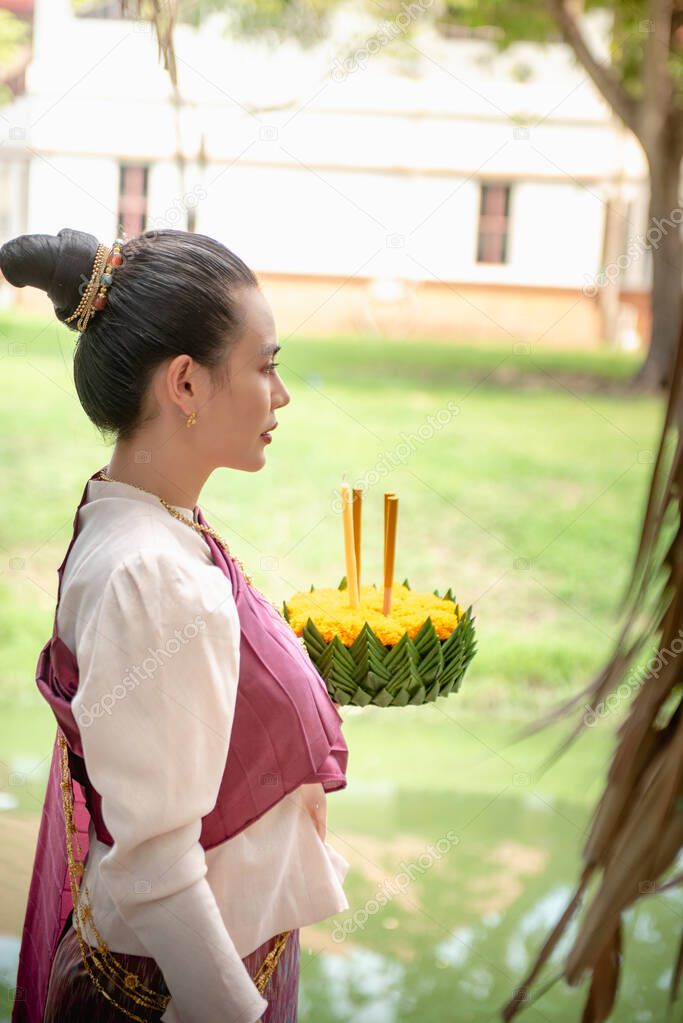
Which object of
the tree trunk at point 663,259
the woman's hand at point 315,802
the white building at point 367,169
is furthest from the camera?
the white building at point 367,169

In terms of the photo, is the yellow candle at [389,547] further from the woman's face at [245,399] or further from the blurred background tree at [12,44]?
the blurred background tree at [12,44]

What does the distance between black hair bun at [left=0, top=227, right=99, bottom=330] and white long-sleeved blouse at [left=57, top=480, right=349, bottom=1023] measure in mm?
172

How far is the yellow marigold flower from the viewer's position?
45.1 inches

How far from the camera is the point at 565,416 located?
21.9ft

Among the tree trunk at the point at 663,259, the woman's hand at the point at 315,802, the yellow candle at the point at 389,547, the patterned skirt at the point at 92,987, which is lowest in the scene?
the tree trunk at the point at 663,259

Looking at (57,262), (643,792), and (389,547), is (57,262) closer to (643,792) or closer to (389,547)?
(389,547)

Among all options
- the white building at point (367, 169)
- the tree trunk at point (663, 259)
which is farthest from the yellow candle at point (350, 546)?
the white building at point (367, 169)

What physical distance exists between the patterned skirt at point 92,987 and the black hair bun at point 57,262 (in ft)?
1.53

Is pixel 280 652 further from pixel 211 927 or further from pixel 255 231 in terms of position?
pixel 255 231

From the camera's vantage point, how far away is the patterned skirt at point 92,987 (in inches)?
36.7

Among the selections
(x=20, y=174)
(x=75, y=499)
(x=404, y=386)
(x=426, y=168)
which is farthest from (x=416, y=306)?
(x=75, y=499)

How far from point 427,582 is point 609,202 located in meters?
4.39

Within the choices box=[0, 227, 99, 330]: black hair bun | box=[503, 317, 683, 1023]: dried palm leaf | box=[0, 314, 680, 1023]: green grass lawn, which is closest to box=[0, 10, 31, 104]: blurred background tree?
box=[0, 314, 680, 1023]: green grass lawn

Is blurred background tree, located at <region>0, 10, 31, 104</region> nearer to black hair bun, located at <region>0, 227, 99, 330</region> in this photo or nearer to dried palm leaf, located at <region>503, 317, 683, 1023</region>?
black hair bun, located at <region>0, 227, 99, 330</region>
